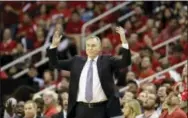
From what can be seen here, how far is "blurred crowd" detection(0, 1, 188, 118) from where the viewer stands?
1468 centimetres

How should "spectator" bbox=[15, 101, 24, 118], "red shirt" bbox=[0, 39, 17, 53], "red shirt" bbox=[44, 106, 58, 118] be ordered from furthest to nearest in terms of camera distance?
"red shirt" bbox=[0, 39, 17, 53], "red shirt" bbox=[44, 106, 58, 118], "spectator" bbox=[15, 101, 24, 118]

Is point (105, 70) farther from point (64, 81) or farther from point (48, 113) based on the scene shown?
point (64, 81)

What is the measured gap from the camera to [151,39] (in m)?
20.4

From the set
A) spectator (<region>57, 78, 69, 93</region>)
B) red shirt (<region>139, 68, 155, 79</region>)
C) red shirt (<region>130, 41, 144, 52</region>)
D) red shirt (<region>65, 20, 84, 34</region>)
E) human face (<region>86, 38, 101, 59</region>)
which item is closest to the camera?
human face (<region>86, 38, 101, 59</region>)

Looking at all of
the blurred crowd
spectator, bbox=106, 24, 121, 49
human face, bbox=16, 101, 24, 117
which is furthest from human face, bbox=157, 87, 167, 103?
spectator, bbox=106, 24, 121, 49

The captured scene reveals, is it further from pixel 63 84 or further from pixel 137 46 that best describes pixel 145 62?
pixel 137 46

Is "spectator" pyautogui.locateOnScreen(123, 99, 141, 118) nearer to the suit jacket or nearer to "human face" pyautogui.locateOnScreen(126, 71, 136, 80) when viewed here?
the suit jacket

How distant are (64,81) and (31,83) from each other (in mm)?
1699

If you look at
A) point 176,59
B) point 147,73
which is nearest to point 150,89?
point 147,73

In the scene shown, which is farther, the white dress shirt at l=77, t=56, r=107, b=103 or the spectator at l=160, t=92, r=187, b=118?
the spectator at l=160, t=92, r=187, b=118

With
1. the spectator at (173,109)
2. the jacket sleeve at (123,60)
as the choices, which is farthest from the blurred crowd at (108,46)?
the jacket sleeve at (123,60)

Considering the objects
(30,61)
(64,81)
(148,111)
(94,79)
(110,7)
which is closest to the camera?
(94,79)

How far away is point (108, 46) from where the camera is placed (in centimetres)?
1977

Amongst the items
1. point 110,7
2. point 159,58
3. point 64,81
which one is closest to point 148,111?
point 64,81
